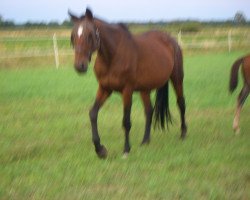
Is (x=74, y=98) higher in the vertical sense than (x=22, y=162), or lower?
lower

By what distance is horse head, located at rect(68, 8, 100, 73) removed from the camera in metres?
4.54

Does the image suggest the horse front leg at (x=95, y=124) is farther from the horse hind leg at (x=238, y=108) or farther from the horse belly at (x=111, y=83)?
the horse hind leg at (x=238, y=108)

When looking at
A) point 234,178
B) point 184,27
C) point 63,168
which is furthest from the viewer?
point 184,27

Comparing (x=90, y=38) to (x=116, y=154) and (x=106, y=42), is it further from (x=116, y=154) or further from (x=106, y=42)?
(x=116, y=154)

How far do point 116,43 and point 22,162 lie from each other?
2.02 metres

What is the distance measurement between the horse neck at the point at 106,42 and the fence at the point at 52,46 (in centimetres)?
1362

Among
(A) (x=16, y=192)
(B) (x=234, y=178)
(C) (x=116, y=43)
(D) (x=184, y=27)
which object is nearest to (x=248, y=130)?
(B) (x=234, y=178)

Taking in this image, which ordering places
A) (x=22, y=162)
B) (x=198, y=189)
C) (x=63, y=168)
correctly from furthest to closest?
(x=22, y=162)
(x=63, y=168)
(x=198, y=189)

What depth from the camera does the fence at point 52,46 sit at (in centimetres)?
1991

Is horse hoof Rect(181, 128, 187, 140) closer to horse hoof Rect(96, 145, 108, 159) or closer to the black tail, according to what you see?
the black tail

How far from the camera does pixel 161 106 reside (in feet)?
21.6

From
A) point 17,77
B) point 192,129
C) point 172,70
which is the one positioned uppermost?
point 172,70

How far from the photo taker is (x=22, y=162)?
519 centimetres

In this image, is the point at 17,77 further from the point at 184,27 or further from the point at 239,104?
the point at 184,27
